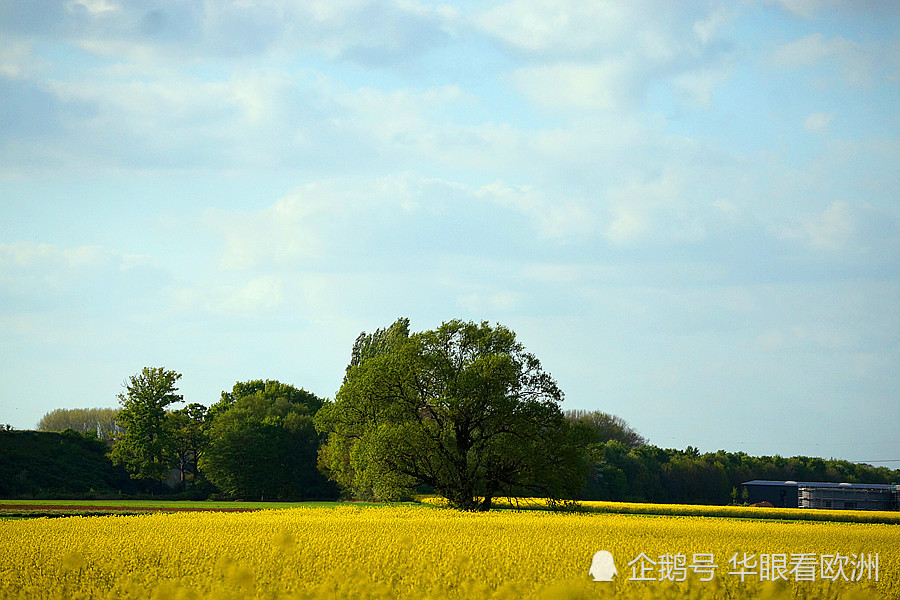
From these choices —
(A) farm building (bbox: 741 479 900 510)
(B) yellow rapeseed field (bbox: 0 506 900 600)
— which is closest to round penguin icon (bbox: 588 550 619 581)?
(B) yellow rapeseed field (bbox: 0 506 900 600)

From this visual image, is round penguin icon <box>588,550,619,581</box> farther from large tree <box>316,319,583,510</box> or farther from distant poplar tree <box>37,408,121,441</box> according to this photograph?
distant poplar tree <box>37,408,121,441</box>

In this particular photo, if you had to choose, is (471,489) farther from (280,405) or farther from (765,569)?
(280,405)

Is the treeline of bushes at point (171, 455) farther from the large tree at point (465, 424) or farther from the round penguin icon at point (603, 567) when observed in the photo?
the round penguin icon at point (603, 567)

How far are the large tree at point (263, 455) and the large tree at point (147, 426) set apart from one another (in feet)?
14.6

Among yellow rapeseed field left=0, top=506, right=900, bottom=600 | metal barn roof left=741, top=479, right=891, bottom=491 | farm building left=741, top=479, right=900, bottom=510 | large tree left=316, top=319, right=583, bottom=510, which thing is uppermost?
large tree left=316, top=319, right=583, bottom=510

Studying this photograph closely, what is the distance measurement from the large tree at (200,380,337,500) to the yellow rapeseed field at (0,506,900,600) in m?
57.6

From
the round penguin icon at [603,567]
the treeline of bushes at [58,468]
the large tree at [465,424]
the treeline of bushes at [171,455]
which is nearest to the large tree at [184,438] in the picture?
the treeline of bushes at [171,455]

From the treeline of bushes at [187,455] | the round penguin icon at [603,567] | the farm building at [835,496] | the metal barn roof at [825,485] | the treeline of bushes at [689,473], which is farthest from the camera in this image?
the metal barn roof at [825,485]

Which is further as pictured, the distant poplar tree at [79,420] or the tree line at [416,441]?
the distant poplar tree at [79,420]

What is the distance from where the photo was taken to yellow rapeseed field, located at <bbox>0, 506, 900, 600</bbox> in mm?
14203

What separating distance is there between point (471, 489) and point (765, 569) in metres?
31.8

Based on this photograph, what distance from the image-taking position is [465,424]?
165 ft

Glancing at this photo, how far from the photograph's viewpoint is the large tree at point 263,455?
274 feet

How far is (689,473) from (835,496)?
57.1 ft
